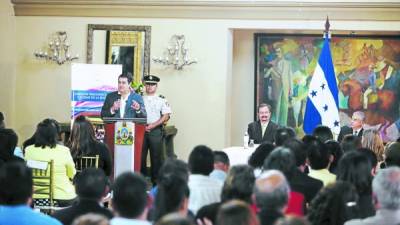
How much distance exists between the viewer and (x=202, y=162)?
4.82 metres

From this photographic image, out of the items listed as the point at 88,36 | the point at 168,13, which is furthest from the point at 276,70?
the point at 88,36

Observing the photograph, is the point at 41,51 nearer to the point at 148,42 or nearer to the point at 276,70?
the point at 148,42

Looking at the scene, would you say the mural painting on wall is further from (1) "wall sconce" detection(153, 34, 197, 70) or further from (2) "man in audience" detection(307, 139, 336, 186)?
(2) "man in audience" detection(307, 139, 336, 186)

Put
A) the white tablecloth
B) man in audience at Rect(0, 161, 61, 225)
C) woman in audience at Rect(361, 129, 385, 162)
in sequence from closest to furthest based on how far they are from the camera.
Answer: man in audience at Rect(0, 161, 61, 225)
woman in audience at Rect(361, 129, 385, 162)
the white tablecloth

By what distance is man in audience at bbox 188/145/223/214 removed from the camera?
15.3 feet

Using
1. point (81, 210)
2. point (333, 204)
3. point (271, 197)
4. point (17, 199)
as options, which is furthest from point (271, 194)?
point (17, 199)

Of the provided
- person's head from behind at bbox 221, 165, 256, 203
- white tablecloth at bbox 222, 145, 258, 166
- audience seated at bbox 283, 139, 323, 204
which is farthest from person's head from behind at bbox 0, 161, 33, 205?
white tablecloth at bbox 222, 145, 258, 166

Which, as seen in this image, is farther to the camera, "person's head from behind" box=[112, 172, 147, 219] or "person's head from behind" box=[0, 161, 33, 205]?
"person's head from behind" box=[0, 161, 33, 205]

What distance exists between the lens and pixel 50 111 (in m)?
12.3

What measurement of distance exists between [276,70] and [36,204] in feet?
22.1

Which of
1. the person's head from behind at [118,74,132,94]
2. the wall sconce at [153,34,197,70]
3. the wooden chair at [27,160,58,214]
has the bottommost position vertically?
the wooden chair at [27,160,58,214]

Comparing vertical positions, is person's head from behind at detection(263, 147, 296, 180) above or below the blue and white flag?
below

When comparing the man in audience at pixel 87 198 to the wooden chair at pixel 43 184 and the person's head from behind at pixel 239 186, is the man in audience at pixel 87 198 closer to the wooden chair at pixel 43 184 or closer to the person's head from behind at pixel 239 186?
Result: the person's head from behind at pixel 239 186

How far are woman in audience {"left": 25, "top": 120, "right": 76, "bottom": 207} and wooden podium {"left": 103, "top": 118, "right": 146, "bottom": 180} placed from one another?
260 cm
